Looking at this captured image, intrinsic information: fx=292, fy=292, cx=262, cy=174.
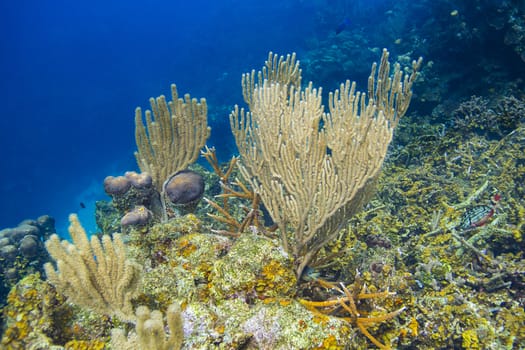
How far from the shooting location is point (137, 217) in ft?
12.6

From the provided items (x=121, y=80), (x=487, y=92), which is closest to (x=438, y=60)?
(x=487, y=92)

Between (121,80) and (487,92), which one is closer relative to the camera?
(487,92)

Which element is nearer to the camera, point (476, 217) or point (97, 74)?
point (476, 217)

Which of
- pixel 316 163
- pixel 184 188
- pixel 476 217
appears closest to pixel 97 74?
pixel 184 188

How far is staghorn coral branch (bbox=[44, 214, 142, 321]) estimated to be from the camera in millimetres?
2158

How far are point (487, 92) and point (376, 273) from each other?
30.3ft

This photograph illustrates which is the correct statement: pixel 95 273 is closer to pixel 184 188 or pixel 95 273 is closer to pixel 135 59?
pixel 184 188

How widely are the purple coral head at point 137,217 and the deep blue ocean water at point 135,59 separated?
985cm

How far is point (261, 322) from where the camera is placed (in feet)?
7.02

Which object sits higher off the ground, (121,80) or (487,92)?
(121,80)

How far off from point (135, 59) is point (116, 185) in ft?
255

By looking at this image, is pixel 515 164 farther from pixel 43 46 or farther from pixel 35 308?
pixel 43 46

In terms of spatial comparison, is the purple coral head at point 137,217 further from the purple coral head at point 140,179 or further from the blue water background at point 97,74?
the blue water background at point 97,74

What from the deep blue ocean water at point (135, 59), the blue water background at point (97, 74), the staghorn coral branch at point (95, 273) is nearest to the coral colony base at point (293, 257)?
the staghorn coral branch at point (95, 273)
